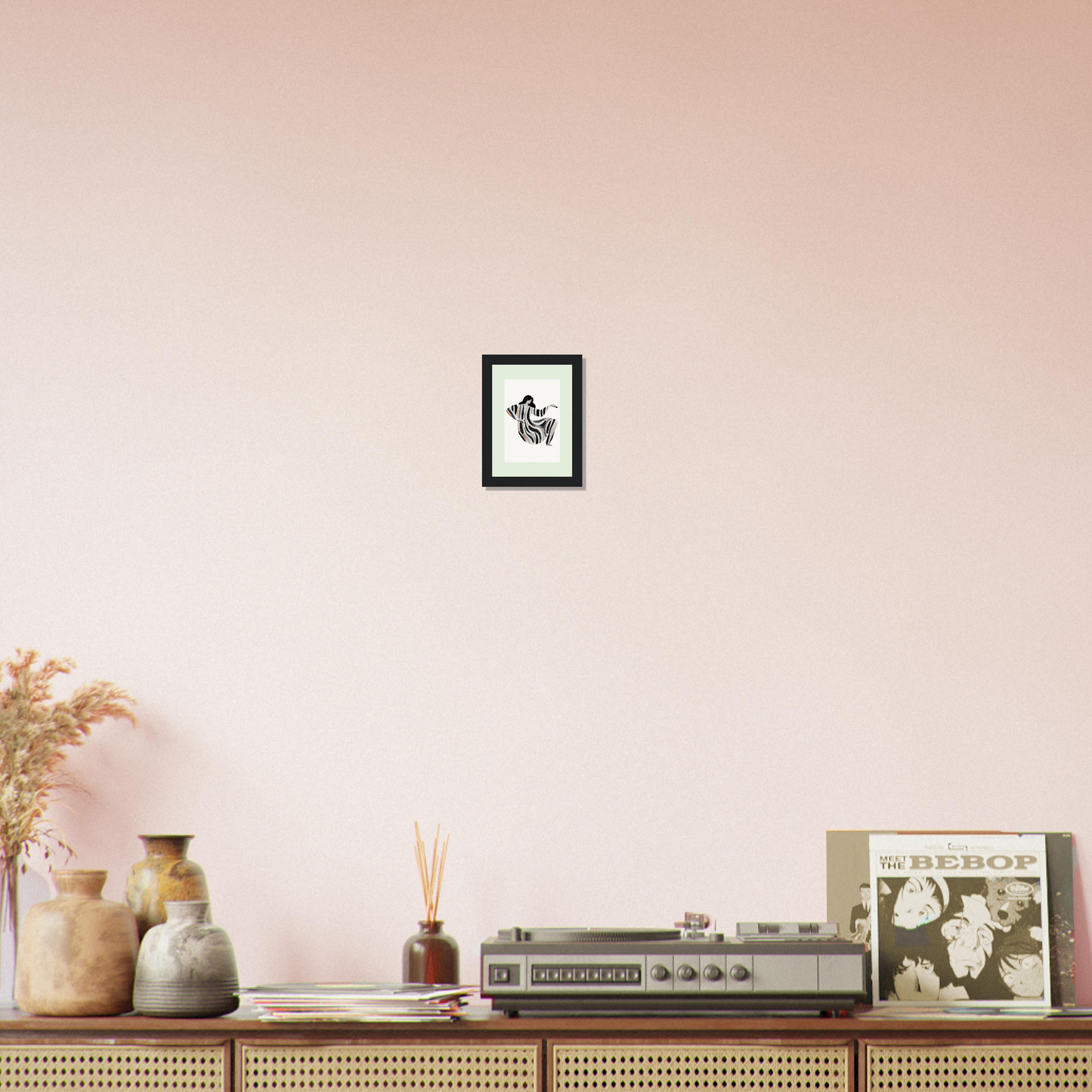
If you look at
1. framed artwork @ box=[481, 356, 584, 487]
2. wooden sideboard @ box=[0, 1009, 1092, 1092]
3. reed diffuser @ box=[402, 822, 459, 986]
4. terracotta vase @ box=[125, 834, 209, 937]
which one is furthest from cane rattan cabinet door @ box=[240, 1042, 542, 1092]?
framed artwork @ box=[481, 356, 584, 487]

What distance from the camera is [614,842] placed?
2.40 metres

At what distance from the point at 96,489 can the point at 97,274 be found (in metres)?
0.45

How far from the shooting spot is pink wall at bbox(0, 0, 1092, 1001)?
2408 millimetres

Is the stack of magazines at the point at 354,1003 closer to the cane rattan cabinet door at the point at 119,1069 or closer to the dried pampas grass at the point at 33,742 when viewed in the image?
the cane rattan cabinet door at the point at 119,1069

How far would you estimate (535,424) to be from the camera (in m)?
2.48

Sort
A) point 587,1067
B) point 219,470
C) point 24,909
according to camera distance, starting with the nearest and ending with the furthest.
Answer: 1. point 587,1067
2. point 24,909
3. point 219,470

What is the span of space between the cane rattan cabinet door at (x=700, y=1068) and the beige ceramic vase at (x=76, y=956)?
2.47 ft

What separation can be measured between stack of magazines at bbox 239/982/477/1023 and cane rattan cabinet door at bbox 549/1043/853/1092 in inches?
8.3

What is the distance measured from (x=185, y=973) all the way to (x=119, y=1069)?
176 mm

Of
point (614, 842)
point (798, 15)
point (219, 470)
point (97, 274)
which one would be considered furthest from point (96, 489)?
point (798, 15)

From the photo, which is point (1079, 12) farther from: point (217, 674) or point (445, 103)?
point (217, 674)

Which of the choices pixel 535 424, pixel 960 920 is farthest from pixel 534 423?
pixel 960 920

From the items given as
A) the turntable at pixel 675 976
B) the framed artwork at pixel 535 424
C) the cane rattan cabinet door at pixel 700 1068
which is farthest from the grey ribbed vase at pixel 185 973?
the framed artwork at pixel 535 424

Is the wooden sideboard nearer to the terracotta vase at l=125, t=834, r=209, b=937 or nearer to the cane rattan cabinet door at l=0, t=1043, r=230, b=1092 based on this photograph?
the cane rattan cabinet door at l=0, t=1043, r=230, b=1092
